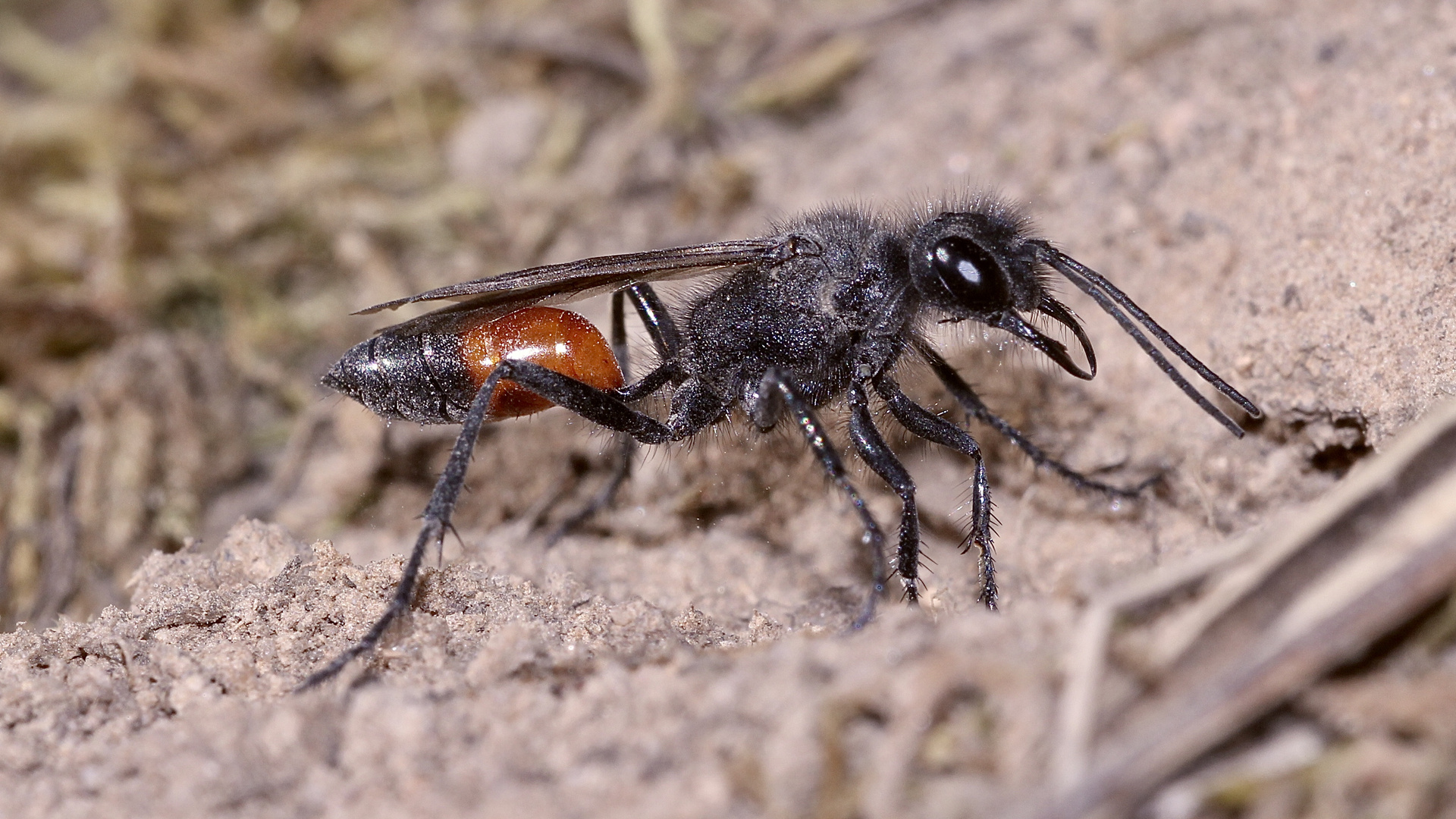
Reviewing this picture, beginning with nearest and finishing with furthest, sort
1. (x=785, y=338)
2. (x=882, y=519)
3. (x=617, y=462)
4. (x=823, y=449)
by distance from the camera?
(x=823, y=449) → (x=785, y=338) → (x=882, y=519) → (x=617, y=462)

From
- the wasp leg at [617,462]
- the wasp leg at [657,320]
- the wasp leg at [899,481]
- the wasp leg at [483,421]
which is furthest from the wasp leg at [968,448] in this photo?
the wasp leg at [617,462]

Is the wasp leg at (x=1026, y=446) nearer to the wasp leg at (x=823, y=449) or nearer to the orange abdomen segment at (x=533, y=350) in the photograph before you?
the wasp leg at (x=823, y=449)

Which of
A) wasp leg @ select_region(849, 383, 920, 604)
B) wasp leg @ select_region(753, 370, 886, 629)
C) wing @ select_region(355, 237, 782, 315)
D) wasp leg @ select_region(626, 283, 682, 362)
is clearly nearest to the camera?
wasp leg @ select_region(753, 370, 886, 629)

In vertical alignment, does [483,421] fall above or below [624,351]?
below

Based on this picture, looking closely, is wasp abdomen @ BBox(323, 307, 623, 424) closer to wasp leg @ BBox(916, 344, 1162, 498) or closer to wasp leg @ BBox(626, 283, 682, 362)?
wasp leg @ BBox(626, 283, 682, 362)

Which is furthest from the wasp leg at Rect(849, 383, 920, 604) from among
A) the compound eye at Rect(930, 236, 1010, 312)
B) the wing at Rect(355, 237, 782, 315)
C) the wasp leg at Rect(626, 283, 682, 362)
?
the wasp leg at Rect(626, 283, 682, 362)

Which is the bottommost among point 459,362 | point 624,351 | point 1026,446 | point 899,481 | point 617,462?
point 459,362

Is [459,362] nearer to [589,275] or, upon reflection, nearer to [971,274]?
[589,275]

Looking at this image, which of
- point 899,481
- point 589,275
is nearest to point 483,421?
point 589,275
